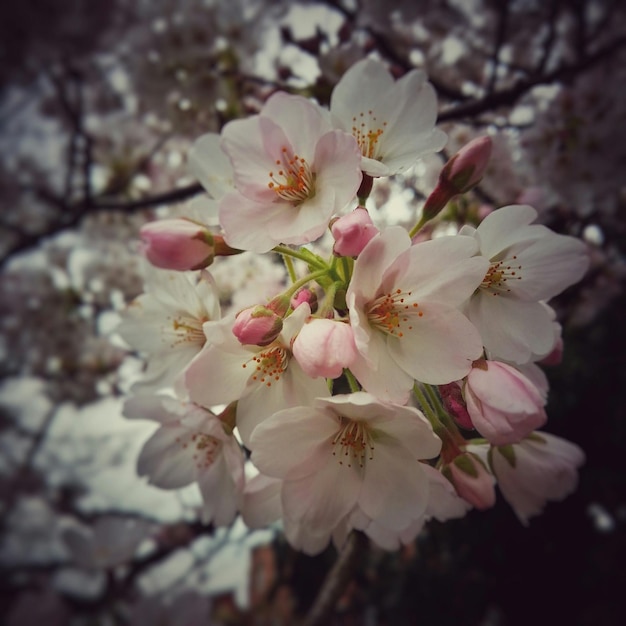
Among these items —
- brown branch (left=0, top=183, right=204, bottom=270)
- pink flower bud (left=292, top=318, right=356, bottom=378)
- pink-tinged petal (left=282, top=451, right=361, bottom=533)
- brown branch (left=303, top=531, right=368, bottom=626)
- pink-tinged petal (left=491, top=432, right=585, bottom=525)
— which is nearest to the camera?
pink flower bud (left=292, top=318, right=356, bottom=378)

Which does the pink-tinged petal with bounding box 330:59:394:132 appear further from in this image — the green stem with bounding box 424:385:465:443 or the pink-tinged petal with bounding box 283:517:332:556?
the pink-tinged petal with bounding box 283:517:332:556

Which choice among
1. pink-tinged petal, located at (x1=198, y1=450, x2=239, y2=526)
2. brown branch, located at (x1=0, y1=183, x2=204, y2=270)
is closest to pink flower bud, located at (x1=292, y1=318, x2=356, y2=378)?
pink-tinged petal, located at (x1=198, y1=450, x2=239, y2=526)

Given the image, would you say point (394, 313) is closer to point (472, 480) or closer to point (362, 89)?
point (472, 480)

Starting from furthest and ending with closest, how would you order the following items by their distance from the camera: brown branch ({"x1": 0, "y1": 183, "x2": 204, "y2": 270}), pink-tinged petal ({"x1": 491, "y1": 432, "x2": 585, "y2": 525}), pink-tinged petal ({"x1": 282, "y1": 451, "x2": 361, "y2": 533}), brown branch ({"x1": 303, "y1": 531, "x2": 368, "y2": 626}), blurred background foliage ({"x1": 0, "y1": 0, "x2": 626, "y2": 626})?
brown branch ({"x1": 0, "y1": 183, "x2": 204, "y2": 270})
blurred background foliage ({"x1": 0, "y1": 0, "x2": 626, "y2": 626})
brown branch ({"x1": 303, "y1": 531, "x2": 368, "y2": 626})
pink-tinged petal ({"x1": 491, "y1": 432, "x2": 585, "y2": 525})
pink-tinged petal ({"x1": 282, "y1": 451, "x2": 361, "y2": 533})

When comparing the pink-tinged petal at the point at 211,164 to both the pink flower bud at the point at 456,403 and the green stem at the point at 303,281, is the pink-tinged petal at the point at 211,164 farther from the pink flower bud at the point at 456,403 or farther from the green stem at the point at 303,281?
the pink flower bud at the point at 456,403

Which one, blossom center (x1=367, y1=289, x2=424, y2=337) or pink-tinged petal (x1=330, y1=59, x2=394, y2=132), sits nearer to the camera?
blossom center (x1=367, y1=289, x2=424, y2=337)

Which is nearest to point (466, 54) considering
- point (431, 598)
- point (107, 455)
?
point (431, 598)

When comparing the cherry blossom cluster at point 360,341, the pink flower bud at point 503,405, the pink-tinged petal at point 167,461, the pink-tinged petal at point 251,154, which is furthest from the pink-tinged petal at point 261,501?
the pink-tinged petal at point 251,154

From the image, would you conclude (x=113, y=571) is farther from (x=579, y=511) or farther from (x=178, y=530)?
(x=579, y=511)
